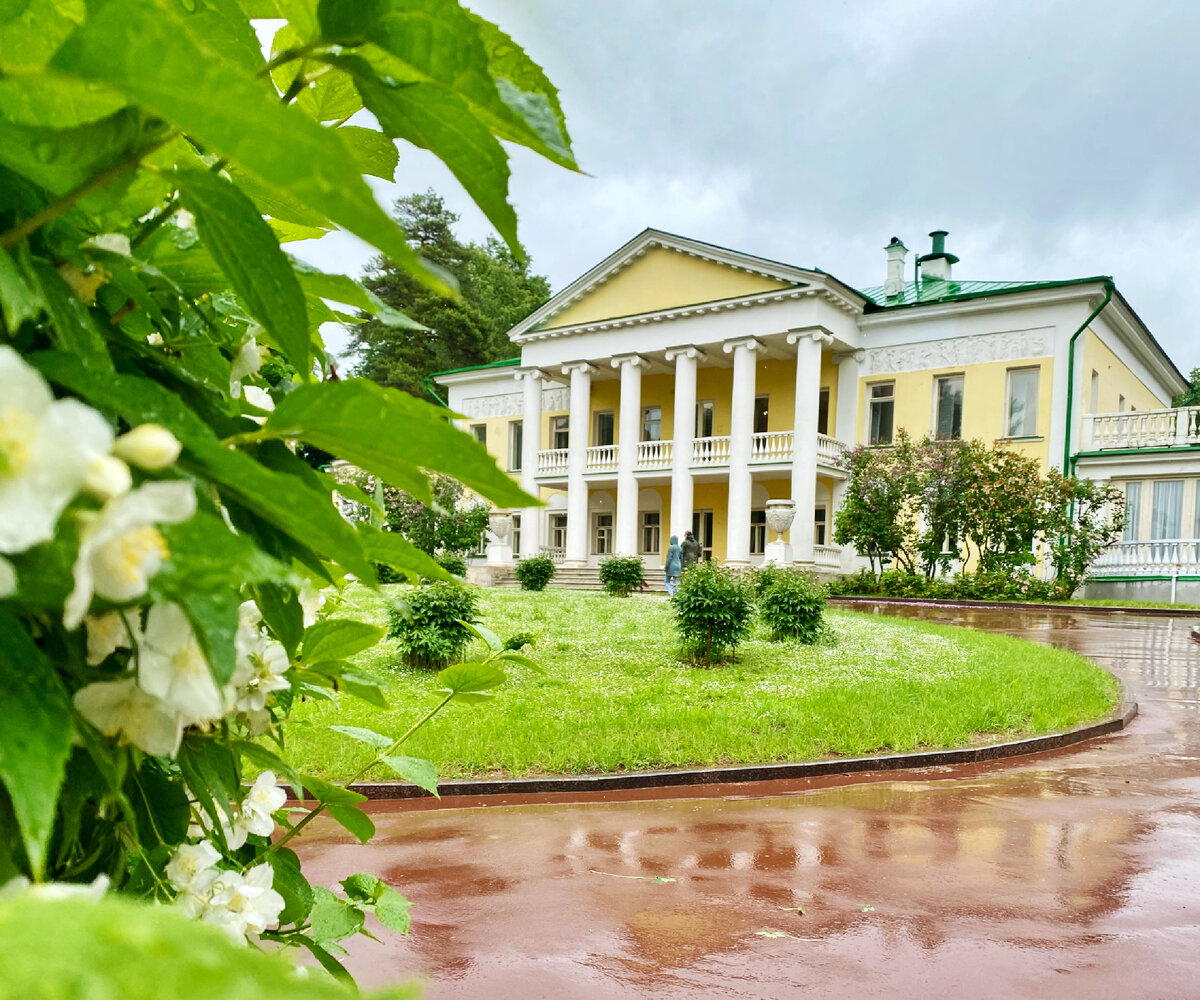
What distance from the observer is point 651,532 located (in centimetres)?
2827

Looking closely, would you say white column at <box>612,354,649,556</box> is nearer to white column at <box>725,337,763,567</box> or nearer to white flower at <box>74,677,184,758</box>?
Result: white column at <box>725,337,763,567</box>

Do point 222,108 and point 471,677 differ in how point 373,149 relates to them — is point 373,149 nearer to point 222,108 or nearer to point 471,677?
point 222,108

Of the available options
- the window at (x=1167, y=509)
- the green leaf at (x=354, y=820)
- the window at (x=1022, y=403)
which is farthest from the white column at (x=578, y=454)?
the green leaf at (x=354, y=820)

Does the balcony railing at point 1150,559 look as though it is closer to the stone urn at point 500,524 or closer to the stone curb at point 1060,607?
the stone curb at point 1060,607

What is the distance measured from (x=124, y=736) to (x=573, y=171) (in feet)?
1.50

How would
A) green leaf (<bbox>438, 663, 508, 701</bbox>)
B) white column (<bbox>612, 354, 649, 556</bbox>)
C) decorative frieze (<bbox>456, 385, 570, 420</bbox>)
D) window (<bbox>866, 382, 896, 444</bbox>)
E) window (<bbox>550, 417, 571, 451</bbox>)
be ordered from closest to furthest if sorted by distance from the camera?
green leaf (<bbox>438, 663, 508, 701</bbox>) < window (<bbox>866, 382, 896, 444</bbox>) < white column (<bbox>612, 354, 649, 556</bbox>) < decorative frieze (<bbox>456, 385, 570, 420</bbox>) < window (<bbox>550, 417, 571, 451</bbox>)

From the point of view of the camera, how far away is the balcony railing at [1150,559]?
20406 millimetres

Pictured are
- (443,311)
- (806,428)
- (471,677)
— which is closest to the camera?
(471,677)

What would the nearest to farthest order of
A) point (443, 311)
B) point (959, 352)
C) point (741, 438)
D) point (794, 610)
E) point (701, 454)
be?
1. point (794, 610)
2. point (959, 352)
3. point (741, 438)
4. point (701, 454)
5. point (443, 311)

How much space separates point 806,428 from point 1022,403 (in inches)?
215

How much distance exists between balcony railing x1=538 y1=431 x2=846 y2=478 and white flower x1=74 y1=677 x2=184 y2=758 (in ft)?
76.6

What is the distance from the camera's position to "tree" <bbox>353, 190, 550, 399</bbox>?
4212 cm

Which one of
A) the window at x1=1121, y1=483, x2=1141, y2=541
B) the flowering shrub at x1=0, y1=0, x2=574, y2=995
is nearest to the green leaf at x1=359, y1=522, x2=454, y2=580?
the flowering shrub at x1=0, y1=0, x2=574, y2=995

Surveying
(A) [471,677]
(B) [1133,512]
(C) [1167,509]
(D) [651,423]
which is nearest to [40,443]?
(A) [471,677]
